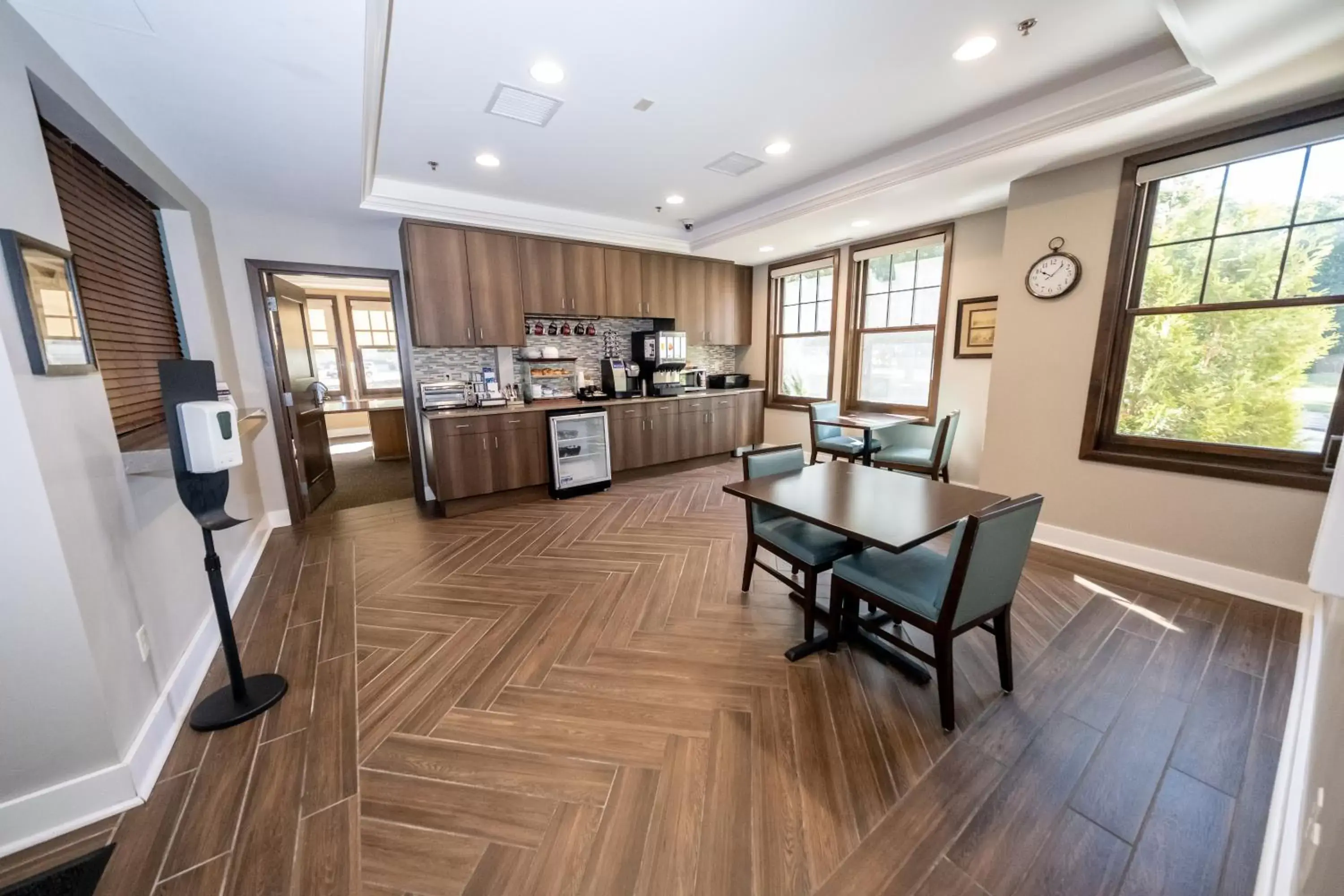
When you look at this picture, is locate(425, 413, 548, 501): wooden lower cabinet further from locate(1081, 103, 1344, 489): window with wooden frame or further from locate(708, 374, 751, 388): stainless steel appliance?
locate(1081, 103, 1344, 489): window with wooden frame

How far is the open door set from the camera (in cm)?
382

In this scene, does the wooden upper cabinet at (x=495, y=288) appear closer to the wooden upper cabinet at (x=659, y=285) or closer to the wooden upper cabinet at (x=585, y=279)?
the wooden upper cabinet at (x=585, y=279)

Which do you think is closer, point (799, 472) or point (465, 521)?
point (799, 472)

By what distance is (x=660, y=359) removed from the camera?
17.2ft

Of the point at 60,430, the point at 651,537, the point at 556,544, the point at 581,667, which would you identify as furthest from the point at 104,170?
the point at 651,537

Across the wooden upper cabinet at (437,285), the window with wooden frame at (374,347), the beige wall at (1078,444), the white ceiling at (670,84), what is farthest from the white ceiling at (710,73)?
the window with wooden frame at (374,347)

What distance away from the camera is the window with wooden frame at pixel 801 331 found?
5.42 meters

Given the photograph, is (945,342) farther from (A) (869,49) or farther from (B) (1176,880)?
(B) (1176,880)

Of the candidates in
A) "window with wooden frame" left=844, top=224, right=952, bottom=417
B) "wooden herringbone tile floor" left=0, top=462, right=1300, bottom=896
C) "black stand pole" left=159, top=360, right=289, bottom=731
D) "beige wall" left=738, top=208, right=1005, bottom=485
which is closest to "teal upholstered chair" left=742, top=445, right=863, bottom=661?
"wooden herringbone tile floor" left=0, top=462, right=1300, bottom=896

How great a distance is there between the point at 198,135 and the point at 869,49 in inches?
129

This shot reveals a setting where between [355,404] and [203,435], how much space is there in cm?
690

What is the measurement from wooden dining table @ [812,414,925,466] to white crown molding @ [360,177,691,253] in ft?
8.19

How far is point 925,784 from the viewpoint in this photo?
1515 mm

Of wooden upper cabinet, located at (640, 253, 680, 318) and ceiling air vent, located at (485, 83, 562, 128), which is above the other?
ceiling air vent, located at (485, 83, 562, 128)
